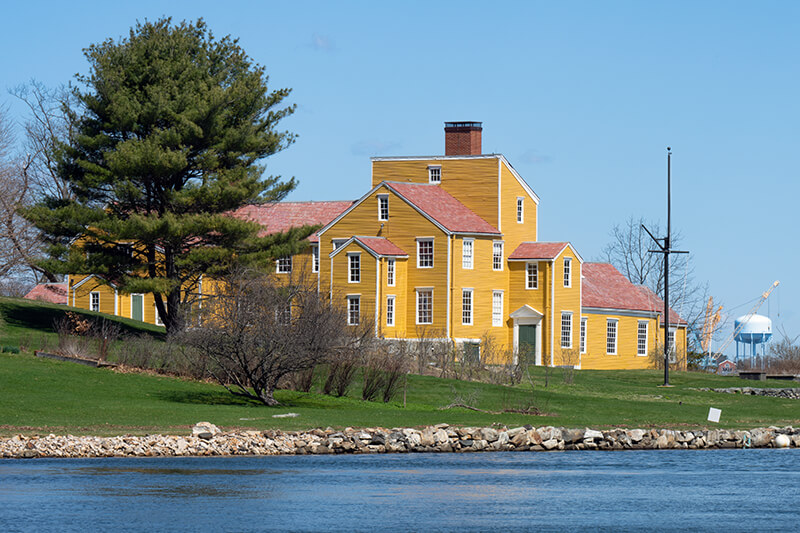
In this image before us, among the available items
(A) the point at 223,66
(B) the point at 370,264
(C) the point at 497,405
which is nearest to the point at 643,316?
(B) the point at 370,264

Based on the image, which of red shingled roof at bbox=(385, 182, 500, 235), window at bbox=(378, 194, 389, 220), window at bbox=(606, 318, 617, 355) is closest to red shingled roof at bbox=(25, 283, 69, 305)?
window at bbox=(378, 194, 389, 220)

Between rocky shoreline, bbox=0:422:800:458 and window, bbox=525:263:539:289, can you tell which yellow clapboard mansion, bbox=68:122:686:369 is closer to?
window, bbox=525:263:539:289

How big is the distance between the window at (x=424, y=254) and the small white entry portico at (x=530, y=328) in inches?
231

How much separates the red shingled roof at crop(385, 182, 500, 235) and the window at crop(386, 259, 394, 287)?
123 inches

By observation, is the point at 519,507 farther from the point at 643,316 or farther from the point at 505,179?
the point at 643,316

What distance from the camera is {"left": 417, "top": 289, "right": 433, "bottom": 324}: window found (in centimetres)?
6675

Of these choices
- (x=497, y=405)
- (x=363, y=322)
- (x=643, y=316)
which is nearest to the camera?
(x=497, y=405)

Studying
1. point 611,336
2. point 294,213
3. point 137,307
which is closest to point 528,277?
point 611,336

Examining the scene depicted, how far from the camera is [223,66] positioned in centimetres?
5972

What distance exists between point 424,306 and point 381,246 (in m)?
3.82

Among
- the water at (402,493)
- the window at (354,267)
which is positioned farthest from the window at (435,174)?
the water at (402,493)

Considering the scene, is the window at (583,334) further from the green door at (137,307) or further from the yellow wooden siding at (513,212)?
the green door at (137,307)

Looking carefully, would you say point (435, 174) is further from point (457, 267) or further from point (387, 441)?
point (387, 441)

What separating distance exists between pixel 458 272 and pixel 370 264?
14.9ft
